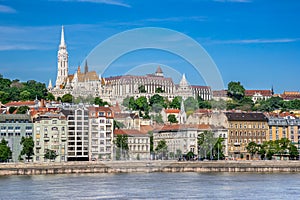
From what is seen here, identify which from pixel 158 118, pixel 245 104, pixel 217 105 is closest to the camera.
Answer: pixel 217 105

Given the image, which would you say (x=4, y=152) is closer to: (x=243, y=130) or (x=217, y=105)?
(x=243, y=130)

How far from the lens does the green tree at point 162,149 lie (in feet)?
208

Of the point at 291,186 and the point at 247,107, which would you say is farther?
the point at 247,107

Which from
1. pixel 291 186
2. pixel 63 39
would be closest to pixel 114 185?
pixel 291 186

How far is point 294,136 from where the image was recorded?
72750mm

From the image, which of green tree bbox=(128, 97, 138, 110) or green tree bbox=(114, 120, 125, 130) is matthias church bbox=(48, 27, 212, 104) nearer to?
green tree bbox=(128, 97, 138, 110)

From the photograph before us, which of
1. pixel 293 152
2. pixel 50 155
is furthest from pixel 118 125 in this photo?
pixel 293 152

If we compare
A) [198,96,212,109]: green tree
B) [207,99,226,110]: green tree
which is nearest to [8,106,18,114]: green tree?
[198,96,212,109]: green tree

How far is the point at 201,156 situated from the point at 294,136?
37.5 ft

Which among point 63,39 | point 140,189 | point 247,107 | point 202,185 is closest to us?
point 140,189

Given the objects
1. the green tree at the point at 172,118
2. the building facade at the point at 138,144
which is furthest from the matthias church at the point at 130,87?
the building facade at the point at 138,144

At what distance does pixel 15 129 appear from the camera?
203 feet

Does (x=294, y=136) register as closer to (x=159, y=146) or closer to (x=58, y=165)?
(x=159, y=146)

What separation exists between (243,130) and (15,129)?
60.4 ft
